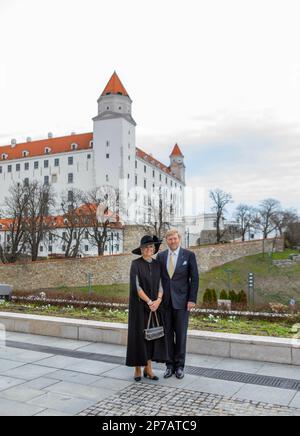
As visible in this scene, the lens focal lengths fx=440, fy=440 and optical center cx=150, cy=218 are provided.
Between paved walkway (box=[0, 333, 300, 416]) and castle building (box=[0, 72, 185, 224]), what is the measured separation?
49595 millimetres

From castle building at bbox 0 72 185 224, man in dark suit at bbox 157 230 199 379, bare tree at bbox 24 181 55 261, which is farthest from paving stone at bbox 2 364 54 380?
castle building at bbox 0 72 185 224

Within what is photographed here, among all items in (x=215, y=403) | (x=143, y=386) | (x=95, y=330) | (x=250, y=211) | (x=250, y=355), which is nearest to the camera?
(x=215, y=403)

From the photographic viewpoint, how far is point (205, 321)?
761 cm

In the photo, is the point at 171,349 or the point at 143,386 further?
the point at 171,349

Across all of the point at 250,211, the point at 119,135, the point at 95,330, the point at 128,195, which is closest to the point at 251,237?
the point at 250,211

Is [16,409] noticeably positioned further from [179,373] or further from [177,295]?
[177,295]

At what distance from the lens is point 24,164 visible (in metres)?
72.2

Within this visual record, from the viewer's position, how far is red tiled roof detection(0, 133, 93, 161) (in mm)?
68731

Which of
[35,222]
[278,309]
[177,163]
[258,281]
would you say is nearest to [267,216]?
[177,163]

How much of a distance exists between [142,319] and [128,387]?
70 cm

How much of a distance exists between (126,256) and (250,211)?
139 feet

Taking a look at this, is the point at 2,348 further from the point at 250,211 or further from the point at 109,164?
the point at 250,211

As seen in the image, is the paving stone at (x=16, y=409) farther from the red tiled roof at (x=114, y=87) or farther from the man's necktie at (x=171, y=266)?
the red tiled roof at (x=114, y=87)

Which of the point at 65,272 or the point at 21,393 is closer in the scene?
the point at 21,393
